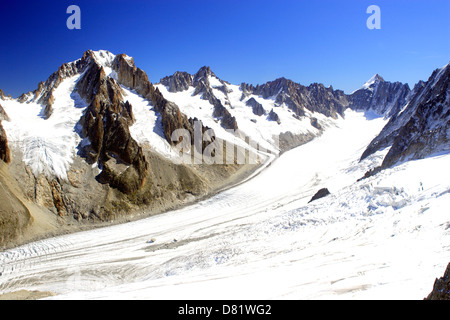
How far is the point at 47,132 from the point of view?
45844mm

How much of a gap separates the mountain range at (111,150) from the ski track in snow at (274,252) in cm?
473

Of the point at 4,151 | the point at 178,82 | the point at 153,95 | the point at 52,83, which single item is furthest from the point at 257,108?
the point at 4,151

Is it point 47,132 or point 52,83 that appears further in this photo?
point 52,83

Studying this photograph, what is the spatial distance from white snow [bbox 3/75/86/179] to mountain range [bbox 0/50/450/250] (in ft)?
0.49

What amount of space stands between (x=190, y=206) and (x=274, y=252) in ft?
89.5

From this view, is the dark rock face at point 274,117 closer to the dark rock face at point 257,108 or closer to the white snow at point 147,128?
the dark rock face at point 257,108

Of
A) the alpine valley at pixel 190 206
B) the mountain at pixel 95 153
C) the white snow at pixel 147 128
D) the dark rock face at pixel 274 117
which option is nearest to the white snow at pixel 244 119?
the dark rock face at pixel 274 117

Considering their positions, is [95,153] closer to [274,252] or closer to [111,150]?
[111,150]

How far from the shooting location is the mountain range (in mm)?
34344

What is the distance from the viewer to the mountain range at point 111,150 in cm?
3434

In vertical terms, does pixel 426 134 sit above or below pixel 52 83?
below
